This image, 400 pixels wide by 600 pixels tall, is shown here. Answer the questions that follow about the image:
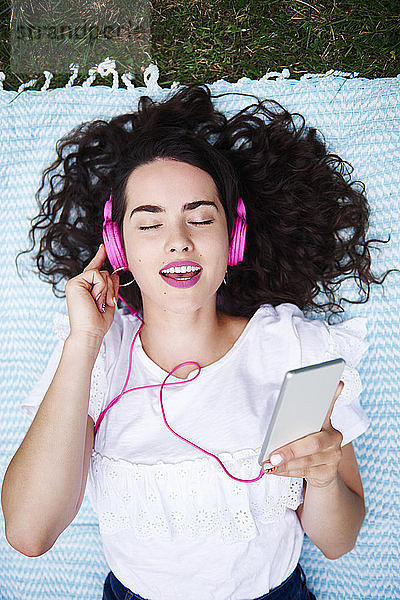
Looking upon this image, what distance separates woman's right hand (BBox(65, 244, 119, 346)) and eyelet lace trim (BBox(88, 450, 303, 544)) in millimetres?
389

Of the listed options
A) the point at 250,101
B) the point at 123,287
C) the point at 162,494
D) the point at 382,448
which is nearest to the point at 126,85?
the point at 250,101

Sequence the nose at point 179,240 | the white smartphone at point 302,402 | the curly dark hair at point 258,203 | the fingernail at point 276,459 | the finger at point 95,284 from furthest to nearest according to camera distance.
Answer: the curly dark hair at point 258,203, the finger at point 95,284, the nose at point 179,240, the fingernail at point 276,459, the white smartphone at point 302,402

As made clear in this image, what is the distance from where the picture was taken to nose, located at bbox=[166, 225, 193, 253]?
1.52 meters

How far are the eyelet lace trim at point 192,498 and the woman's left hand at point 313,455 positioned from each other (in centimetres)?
23

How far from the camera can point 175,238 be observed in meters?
1.53

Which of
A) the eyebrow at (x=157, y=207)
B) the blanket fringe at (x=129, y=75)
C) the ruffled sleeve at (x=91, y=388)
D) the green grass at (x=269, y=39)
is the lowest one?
the ruffled sleeve at (x=91, y=388)

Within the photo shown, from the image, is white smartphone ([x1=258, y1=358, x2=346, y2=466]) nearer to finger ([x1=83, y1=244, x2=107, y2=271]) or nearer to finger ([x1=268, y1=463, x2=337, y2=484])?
finger ([x1=268, y1=463, x2=337, y2=484])

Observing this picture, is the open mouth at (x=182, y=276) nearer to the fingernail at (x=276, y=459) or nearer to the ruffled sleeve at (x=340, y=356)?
the ruffled sleeve at (x=340, y=356)

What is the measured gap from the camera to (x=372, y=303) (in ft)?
6.57

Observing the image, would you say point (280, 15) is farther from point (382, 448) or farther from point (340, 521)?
point (340, 521)

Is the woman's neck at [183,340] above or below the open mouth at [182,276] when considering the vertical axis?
below

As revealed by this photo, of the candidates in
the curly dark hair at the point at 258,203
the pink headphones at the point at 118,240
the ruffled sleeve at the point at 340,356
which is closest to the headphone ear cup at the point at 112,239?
the pink headphones at the point at 118,240

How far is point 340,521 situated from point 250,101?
1.45m

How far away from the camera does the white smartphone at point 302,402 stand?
42.3 inches
